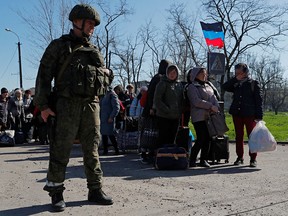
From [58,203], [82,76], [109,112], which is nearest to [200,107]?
[109,112]

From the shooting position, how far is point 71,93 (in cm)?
446

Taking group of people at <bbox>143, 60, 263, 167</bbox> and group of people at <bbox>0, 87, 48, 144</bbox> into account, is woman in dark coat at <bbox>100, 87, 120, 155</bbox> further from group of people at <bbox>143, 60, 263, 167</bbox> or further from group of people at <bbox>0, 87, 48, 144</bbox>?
group of people at <bbox>0, 87, 48, 144</bbox>

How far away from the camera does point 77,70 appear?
14.6 ft

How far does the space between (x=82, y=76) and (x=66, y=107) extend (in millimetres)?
401

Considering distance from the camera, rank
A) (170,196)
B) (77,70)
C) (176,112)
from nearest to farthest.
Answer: (77,70) → (170,196) → (176,112)

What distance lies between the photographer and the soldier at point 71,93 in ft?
14.6

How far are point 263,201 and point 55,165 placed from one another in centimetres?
250

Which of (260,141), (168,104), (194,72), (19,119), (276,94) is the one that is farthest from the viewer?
(276,94)

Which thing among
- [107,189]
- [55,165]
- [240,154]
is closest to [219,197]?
[107,189]

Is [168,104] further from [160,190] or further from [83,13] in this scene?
[83,13]

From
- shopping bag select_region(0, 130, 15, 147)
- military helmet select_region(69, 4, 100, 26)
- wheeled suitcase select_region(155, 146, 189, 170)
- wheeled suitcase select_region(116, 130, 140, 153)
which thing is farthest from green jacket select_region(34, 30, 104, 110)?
shopping bag select_region(0, 130, 15, 147)

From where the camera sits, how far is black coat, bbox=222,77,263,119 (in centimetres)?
764

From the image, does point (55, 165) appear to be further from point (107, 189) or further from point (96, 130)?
point (107, 189)

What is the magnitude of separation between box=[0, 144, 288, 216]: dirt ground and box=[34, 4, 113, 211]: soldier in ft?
1.29
